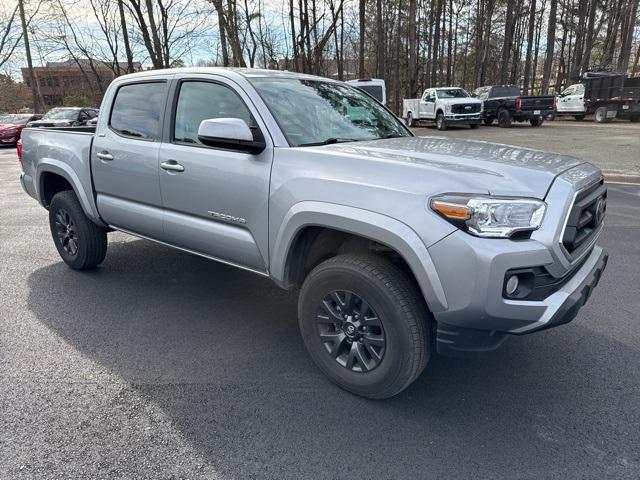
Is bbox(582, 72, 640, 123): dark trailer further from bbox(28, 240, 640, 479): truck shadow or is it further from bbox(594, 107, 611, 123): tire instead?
bbox(28, 240, 640, 479): truck shadow

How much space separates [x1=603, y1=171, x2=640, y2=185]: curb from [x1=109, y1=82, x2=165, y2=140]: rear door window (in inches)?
357

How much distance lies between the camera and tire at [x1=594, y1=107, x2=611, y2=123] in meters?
23.4

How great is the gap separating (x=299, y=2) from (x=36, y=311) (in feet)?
73.6

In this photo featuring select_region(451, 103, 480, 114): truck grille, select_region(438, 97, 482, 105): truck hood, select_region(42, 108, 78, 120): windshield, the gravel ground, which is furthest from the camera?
select_region(451, 103, 480, 114): truck grille

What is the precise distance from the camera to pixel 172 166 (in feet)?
11.6

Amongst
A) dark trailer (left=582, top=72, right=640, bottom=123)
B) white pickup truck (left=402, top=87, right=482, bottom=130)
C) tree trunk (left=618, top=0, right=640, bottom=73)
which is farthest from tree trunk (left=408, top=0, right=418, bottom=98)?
tree trunk (left=618, top=0, right=640, bottom=73)

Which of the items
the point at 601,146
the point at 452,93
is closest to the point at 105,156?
the point at 601,146

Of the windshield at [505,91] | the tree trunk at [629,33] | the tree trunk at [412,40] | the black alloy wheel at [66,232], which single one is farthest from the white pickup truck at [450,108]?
the black alloy wheel at [66,232]

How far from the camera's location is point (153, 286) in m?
4.63

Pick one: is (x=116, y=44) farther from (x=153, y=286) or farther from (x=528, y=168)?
(x=528, y=168)

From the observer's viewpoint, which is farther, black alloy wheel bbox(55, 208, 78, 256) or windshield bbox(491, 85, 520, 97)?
windshield bbox(491, 85, 520, 97)

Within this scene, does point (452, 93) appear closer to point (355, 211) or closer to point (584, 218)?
point (584, 218)

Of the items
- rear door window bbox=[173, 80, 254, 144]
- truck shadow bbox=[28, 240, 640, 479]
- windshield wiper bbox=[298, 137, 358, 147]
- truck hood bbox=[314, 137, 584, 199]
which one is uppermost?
rear door window bbox=[173, 80, 254, 144]

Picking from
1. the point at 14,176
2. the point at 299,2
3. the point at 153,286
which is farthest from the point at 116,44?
the point at 153,286
